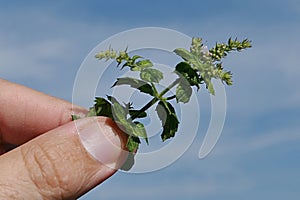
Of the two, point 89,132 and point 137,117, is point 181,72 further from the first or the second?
point 89,132

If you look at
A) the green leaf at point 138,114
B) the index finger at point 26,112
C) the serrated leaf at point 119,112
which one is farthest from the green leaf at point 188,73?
the index finger at point 26,112

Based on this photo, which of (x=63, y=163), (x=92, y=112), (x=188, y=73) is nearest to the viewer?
(x=188, y=73)

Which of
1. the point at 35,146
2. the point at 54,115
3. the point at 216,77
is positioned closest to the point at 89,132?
the point at 35,146

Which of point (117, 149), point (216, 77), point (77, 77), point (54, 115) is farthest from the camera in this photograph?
point (54, 115)

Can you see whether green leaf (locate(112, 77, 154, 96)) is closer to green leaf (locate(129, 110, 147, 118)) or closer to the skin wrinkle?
green leaf (locate(129, 110, 147, 118))

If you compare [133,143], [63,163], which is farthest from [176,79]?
[63,163]

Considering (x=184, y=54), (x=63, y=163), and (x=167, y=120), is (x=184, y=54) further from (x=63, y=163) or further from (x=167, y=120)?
(x=63, y=163)
